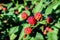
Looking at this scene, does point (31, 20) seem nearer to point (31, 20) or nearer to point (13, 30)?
point (31, 20)

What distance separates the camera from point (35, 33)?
198cm

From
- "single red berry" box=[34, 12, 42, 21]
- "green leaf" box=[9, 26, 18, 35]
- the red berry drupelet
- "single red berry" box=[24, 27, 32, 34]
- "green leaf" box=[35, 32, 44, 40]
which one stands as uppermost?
"single red berry" box=[34, 12, 42, 21]

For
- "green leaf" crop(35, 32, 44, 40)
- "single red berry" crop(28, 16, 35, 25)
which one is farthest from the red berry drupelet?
"green leaf" crop(35, 32, 44, 40)

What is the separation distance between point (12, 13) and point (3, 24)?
0.47ft

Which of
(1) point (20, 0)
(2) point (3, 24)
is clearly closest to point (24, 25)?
(2) point (3, 24)

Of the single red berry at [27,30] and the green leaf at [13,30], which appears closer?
the single red berry at [27,30]

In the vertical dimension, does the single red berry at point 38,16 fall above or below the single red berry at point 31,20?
above

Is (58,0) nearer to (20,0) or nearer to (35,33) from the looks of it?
(35,33)

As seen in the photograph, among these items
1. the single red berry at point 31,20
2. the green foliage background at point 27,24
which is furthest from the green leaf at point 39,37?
the single red berry at point 31,20

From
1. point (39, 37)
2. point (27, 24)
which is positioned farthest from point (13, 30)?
point (39, 37)

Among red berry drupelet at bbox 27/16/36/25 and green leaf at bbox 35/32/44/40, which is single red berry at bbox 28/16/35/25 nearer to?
red berry drupelet at bbox 27/16/36/25

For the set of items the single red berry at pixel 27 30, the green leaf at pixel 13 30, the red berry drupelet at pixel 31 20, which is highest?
the red berry drupelet at pixel 31 20

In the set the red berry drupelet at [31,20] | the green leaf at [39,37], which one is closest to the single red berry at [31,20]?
the red berry drupelet at [31,20]

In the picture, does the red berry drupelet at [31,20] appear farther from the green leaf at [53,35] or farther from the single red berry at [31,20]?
the green leaf at [53,35]
